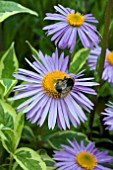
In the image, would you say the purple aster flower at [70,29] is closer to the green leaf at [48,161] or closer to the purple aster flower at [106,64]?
the purple aster flower at [106,64]

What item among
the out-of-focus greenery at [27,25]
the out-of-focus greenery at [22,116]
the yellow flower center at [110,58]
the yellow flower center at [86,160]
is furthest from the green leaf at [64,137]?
the out-of-focus greenery at [27,25]

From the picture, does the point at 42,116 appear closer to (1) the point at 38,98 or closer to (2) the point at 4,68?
(1) the point at 38,98

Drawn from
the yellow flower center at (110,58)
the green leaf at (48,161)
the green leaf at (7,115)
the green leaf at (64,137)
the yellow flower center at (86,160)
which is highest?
the yellow flower center at (110,58)

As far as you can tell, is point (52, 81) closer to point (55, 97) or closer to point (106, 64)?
point (55, 97)

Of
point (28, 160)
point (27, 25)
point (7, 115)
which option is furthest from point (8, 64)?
point (27, 25)

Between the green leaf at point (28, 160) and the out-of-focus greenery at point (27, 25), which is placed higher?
the out-of-focus greenery at point (27, 25)

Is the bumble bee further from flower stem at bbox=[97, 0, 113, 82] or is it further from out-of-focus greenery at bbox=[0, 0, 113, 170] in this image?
flower stem at bbox=[97, 0, 113, 82]
